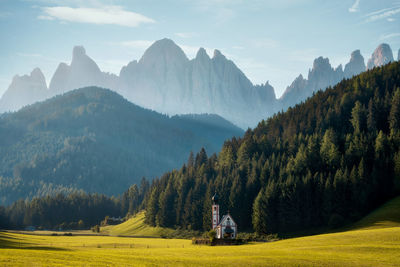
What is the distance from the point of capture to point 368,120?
123000mm

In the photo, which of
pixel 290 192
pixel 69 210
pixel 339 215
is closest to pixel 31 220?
pixel 69 210

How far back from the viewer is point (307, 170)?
4299 inches

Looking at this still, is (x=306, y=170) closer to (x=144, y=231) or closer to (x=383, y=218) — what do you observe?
(x=383, y=218)

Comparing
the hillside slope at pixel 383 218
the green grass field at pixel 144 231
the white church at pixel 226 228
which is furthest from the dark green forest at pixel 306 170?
the white church at pixel 226 228

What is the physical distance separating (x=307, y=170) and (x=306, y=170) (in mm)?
941

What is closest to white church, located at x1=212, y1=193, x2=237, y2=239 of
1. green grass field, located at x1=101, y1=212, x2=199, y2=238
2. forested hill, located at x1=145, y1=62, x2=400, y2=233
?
forested hill, located at x1=145, y1=62, x2=400, y2=233

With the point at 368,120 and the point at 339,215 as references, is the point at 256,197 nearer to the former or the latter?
the point at 339,215

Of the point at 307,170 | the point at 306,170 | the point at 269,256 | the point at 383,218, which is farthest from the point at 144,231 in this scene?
the point at 269,256

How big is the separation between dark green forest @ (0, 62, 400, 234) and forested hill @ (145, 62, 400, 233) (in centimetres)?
22

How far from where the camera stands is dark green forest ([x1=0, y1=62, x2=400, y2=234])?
9969 cm

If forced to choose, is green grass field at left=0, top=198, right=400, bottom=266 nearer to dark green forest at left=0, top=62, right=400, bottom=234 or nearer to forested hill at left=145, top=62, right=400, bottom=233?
dark green forest at left=0, top=62, right=400, bottom=234

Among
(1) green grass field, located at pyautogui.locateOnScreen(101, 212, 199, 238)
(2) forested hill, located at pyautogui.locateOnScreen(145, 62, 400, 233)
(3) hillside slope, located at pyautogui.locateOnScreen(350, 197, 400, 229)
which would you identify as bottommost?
(1) green grass field, located at pyautogui.locateOnScreen(101, 212, 199, 238)

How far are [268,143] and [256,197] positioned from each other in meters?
33.7

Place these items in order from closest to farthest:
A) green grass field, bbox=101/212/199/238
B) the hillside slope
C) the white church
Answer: the hillside slope
the white church
green grass field, bbox=101/212/199/238
